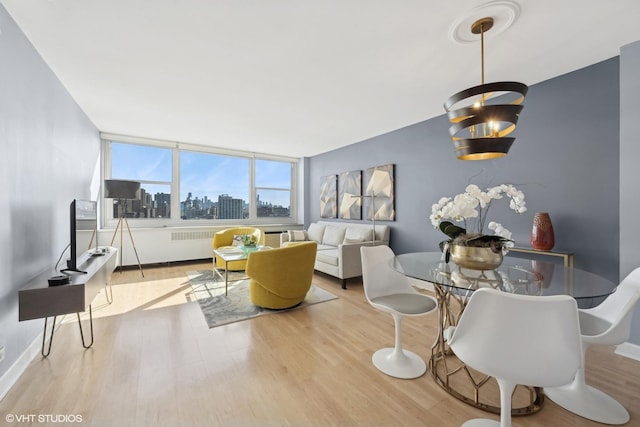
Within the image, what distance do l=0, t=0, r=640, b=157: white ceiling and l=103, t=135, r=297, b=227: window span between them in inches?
66.2

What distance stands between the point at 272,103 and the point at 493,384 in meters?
3.50

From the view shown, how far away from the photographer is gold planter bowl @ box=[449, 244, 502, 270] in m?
1.65

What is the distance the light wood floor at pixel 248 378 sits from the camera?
1.50 meters

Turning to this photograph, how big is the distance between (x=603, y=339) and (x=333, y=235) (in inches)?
156

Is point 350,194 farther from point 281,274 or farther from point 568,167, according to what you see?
point 568,167

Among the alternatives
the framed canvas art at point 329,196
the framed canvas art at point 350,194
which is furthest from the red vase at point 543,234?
the framed canvas art at point 329,196

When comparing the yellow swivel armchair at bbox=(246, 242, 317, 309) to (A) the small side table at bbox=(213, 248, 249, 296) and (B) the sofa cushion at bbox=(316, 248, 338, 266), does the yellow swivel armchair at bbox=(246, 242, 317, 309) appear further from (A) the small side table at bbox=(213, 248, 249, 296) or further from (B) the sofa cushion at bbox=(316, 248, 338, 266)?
(B) the sofa cushion at bbox=(316, 248, 338, 266)

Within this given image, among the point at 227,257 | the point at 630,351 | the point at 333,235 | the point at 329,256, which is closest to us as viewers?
the point at 630,351

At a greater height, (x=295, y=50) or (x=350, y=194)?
(x=295, y=50)

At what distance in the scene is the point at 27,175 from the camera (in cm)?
205

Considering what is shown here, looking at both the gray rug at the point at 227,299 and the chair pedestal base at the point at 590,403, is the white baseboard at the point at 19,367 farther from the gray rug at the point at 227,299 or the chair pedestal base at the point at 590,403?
the chair pedestal base at the point at 590,403

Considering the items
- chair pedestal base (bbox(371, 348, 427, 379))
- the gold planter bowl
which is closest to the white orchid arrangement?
the gold planter bowl

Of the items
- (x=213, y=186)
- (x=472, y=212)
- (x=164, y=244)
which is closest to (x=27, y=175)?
(x=164, y=244)

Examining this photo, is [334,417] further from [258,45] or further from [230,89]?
[230,89]
